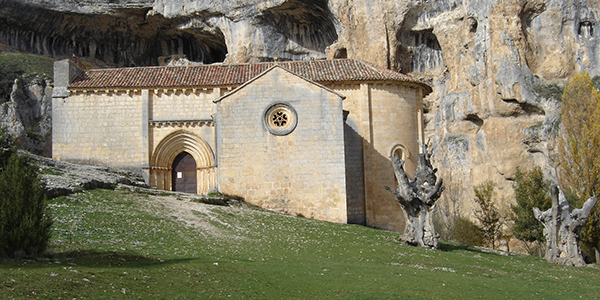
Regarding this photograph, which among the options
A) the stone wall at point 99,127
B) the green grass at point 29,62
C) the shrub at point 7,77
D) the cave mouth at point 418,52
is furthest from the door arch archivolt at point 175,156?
the shrub at point 7,77

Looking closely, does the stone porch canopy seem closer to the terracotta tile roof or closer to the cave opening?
the terracotta tile roof

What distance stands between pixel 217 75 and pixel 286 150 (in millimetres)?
7395

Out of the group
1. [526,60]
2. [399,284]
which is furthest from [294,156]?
[526,60]

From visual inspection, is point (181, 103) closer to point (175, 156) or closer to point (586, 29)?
point (175, 156)

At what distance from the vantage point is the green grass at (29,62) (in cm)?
4944

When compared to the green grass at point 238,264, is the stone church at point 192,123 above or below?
above

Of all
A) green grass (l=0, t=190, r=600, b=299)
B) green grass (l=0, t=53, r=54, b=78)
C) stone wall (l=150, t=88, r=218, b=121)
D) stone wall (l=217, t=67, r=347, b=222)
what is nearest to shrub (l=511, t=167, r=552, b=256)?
green grass (l=0, t=190, r=600, b=299)

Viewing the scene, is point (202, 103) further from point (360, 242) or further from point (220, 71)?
point (360, 242)

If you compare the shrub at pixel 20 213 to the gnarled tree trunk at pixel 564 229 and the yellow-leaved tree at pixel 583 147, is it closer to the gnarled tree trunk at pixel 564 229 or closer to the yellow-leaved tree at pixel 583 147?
the gnarled tree trunk at pixel 564 229

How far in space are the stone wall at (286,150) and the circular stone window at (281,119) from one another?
8.8 inches

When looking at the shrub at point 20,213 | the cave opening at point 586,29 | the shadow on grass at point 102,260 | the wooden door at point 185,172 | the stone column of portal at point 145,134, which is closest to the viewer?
the shadow on grass at point 102,260

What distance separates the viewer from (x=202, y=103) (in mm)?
30672

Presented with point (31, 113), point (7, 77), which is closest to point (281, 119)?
point (31, 113)

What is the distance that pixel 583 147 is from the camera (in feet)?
89.6
